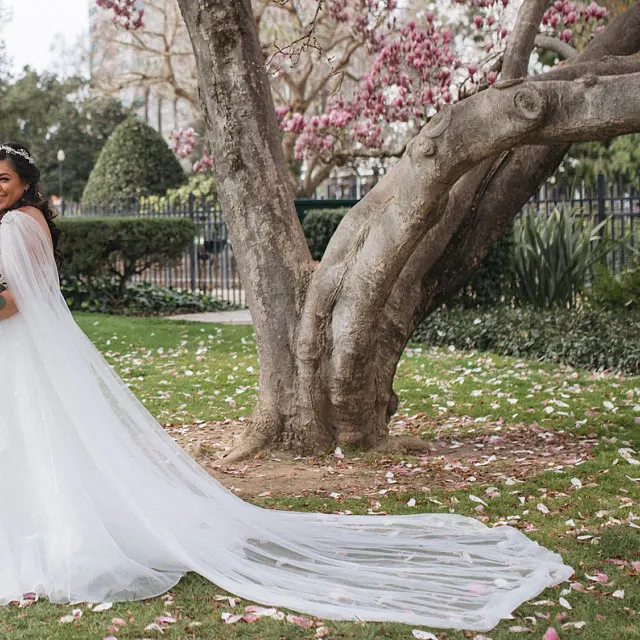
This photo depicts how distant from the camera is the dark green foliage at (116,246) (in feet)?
45.8

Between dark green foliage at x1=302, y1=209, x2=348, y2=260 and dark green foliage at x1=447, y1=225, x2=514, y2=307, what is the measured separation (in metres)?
1.89

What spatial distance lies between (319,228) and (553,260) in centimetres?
304

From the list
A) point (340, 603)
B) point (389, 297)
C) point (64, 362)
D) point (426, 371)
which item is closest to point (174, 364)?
point (426, 371)

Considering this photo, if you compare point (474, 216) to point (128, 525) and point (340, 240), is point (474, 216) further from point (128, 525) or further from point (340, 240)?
point (128, 525)

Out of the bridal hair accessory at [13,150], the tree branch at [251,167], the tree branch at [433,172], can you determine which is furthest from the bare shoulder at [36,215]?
the tree branch at [433,172]

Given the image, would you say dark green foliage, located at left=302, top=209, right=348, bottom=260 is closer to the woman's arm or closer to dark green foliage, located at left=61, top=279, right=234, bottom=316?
dark green foliage, located at left=61, top=279, right=234, bottom=316

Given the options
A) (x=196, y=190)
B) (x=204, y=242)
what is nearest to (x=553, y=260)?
(x=204, y=242)

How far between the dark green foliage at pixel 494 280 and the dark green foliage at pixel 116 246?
535cm

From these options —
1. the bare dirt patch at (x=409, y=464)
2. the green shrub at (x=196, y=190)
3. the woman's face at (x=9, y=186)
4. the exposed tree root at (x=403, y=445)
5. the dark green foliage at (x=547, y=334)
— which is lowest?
the bare dirt patch at (x=409, y=464)

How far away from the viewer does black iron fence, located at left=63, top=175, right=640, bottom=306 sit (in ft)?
41.7

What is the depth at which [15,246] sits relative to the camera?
389 centimetres

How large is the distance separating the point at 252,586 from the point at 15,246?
1.73 metres

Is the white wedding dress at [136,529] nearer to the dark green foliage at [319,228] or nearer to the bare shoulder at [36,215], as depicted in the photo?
the bare shoulder at [36,215]

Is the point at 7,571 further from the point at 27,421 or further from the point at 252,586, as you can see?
the point at 252,586
